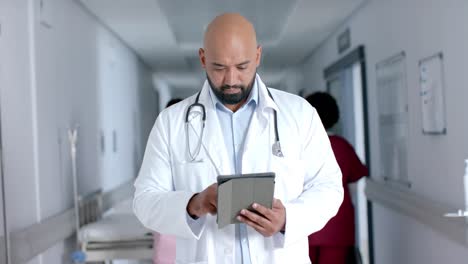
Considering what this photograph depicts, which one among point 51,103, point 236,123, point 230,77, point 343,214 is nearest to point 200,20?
point 51,103

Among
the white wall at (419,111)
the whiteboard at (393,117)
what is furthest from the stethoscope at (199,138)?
the whiteboard at (393,117)

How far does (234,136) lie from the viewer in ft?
6.58

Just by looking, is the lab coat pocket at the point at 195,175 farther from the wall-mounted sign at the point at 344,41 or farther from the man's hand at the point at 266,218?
the wall-mounted sign at the point at 344,41

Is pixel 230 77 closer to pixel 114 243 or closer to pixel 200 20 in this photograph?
pixel 114 243

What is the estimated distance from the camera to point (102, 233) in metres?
4.25

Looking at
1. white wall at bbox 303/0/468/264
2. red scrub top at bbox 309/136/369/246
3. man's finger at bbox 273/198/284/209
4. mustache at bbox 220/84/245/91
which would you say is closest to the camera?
man's finger at bbox 273/198/284/209

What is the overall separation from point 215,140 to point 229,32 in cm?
32

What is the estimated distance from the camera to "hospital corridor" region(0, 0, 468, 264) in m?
1.91

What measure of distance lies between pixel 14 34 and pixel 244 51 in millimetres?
1970

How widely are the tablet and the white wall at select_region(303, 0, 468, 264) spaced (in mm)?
1721

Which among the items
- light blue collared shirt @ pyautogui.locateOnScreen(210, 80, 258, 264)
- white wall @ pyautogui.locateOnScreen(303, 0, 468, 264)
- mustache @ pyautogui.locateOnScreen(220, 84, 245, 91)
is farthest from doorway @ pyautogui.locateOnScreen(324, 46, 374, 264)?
mustache @ pyautogui.locateOnScreen(220, 84, 245, 91)

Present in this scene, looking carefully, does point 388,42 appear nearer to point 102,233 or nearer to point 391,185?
point 391,185

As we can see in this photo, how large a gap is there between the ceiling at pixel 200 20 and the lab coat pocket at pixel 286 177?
3.43 m

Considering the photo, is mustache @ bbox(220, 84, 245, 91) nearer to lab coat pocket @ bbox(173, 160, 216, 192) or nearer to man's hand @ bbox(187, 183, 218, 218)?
lab coat pocket @ bbox(173, 160, 216, 192)
